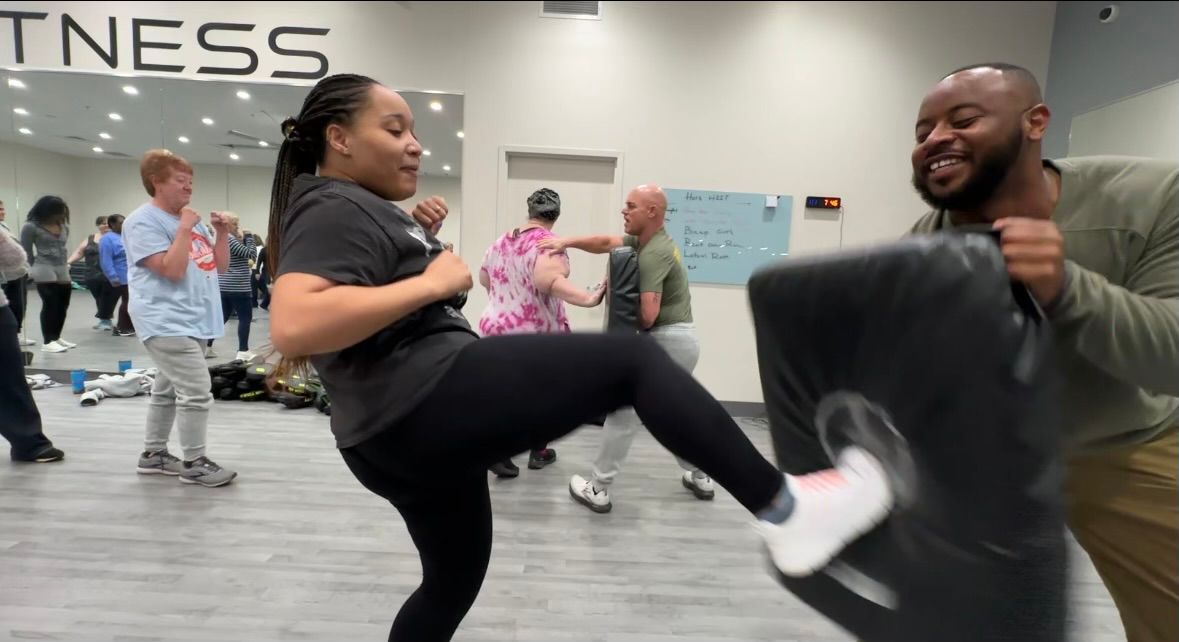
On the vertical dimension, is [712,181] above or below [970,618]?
above

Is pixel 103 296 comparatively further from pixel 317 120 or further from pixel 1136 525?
pixel 1136 525

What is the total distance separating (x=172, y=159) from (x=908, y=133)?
15.5ft

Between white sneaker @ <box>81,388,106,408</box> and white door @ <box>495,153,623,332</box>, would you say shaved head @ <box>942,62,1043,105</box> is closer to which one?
white door @ <box>495,153,623,332</box>

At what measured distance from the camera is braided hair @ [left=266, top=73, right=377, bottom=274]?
37.7 inches

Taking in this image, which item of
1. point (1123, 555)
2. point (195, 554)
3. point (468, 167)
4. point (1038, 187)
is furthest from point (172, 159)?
point (1123, 555)

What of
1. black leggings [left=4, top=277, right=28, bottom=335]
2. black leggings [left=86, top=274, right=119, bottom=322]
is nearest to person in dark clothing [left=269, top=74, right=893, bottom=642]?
black leggings [left=4, top=277, right=28, bottom=335]

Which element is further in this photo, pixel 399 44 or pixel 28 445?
pixel 399 44

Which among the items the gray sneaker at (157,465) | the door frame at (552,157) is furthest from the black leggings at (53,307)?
the door frame at (552,157)

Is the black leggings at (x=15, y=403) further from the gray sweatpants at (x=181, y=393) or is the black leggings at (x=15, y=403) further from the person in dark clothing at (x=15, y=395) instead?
the gray sweatpants at (x=181, y=393)

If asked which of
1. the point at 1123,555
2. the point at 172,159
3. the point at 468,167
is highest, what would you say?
the point at 468,167

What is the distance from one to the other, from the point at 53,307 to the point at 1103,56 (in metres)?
8.20

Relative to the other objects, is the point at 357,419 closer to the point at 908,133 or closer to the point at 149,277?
the point at 149,277

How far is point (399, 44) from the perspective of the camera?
4.34 m

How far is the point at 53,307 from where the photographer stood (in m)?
4.83
